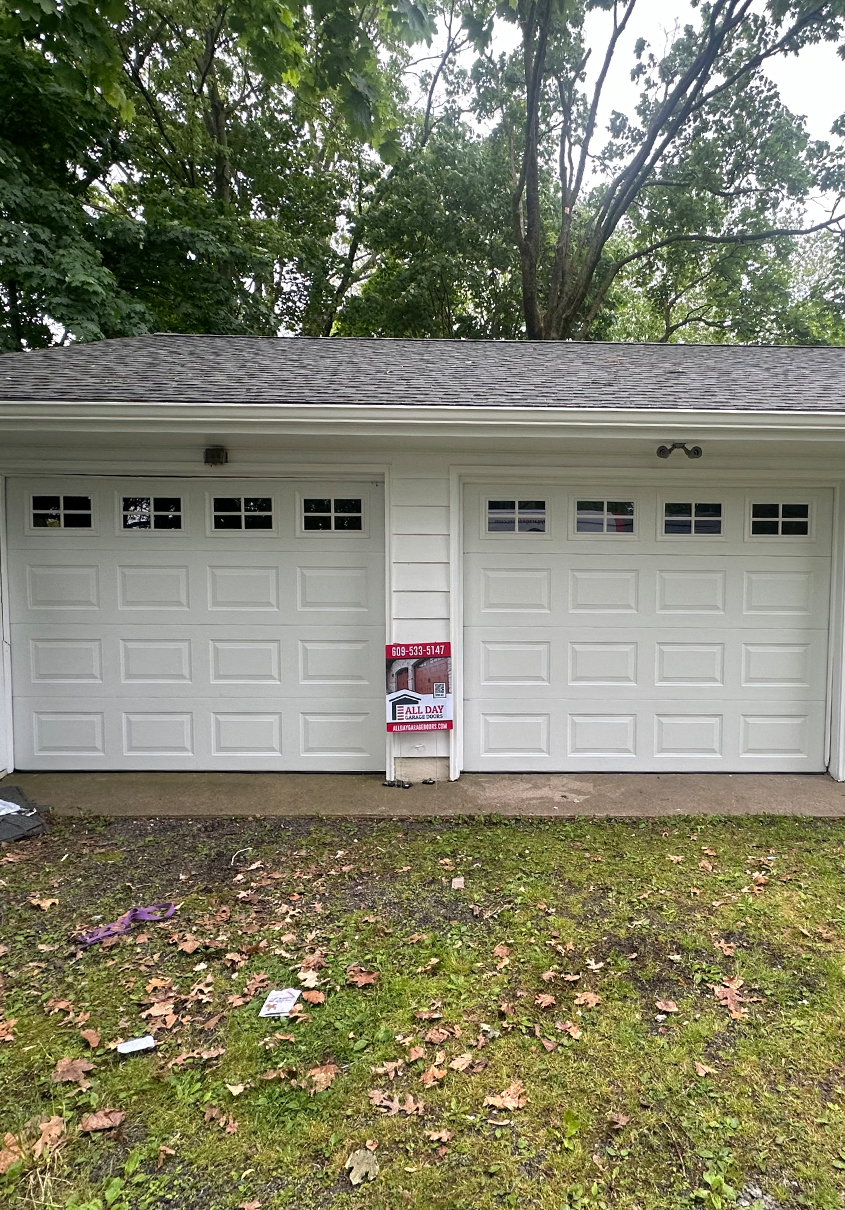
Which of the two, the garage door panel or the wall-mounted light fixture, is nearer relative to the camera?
the wall-mounted light fixture

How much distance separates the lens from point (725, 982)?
258 centimetres

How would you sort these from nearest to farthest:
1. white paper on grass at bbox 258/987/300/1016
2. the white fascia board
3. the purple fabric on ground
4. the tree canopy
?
1. white paper on grass at bbox 258/987/300/1016
2. the purple fabric on ground
3. the white fascia board
4. the tree canopy

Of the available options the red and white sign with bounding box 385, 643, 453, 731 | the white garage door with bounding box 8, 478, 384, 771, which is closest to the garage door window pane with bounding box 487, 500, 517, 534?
the white garage door with bounding box 8, 478, 384, 771

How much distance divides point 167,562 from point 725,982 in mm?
4393

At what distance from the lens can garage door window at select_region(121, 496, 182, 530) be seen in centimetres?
485

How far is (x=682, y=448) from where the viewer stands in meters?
4.62

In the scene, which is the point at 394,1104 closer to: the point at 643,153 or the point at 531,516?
the point at 531,516

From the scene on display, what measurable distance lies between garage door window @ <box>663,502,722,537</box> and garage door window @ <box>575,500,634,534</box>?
0.29 metres

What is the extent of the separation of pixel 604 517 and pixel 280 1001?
12.6 ft

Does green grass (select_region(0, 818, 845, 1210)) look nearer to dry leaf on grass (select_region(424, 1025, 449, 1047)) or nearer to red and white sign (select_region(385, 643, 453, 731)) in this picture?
dry leaf on grass (select_region(424, 1025, 449, 1047))

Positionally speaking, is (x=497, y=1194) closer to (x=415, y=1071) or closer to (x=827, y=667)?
(x=415, y=1071)

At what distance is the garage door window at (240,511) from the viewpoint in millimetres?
4867

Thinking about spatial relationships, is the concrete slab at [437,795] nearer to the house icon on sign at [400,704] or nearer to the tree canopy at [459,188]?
the house icon on sign at [400,704]

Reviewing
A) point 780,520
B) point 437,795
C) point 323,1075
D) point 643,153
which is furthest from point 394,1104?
point 643,153
